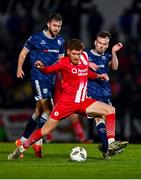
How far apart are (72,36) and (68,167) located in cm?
1170

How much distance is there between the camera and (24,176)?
10977 mm

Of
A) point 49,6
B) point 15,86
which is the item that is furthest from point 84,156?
point 49,6

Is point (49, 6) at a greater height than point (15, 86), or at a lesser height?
greater

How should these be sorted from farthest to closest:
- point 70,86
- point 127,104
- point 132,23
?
point 132,23 < point 127,104 < point 70,86

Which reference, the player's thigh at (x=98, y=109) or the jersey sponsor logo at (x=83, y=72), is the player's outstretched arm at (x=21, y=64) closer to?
the jersey sponsor logo at (x=83, y=72)

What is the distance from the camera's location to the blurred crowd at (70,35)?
21.6m

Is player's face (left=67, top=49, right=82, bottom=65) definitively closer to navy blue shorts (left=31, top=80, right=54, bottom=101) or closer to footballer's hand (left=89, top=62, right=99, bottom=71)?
footballer's hand (left=89, top=62, right=99, bottom=71)

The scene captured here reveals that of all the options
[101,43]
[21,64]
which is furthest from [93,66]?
[21,64]

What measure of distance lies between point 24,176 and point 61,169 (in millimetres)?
923

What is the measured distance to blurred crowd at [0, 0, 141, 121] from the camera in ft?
70.9

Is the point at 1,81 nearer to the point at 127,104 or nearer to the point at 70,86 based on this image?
the point at 127,104

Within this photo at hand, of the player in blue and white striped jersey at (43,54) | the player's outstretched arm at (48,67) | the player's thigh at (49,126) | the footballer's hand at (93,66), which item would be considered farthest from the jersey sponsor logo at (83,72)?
the player in blue and white striped jersey at (43,54)

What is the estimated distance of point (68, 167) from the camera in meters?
12.0

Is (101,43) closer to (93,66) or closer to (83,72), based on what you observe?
(93,66)
